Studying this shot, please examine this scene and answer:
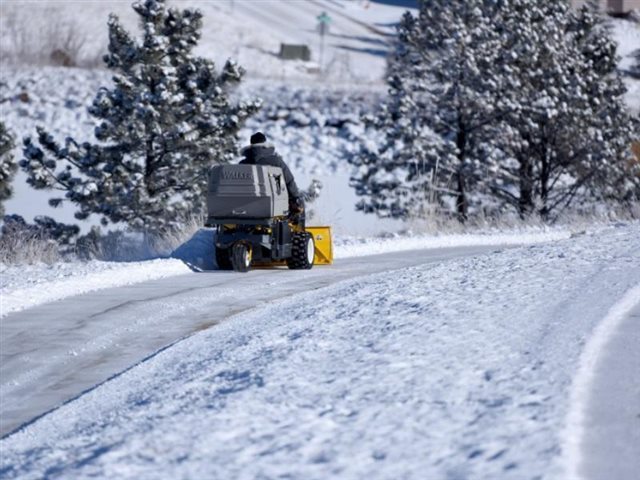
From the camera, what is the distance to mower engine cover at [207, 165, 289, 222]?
648 inches

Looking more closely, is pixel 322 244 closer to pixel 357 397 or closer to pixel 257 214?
pixel 257 214

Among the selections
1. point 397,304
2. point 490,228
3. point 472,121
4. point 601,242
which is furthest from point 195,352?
point 472,121

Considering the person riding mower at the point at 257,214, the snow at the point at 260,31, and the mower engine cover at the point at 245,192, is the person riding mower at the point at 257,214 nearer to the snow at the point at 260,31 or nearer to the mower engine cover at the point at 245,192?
the mower engine cover at the point at 245,192

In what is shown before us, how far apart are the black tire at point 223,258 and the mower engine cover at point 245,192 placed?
1.54 ft

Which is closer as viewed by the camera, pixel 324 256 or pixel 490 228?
pixel 324 256

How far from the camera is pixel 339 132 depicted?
51.6 meters

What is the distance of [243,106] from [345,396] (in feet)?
64.5

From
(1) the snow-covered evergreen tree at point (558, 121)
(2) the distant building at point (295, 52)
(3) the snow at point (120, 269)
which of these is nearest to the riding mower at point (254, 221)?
(3) the snow at point (120, 269)

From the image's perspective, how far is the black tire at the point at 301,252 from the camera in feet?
57.5

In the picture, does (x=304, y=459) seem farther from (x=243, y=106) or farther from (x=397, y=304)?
(x=243, y=106)

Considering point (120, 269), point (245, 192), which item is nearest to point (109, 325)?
point (120, 269)

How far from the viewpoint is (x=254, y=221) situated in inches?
667

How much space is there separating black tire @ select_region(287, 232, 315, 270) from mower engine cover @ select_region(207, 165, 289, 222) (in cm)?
59

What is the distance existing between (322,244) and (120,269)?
360cm
